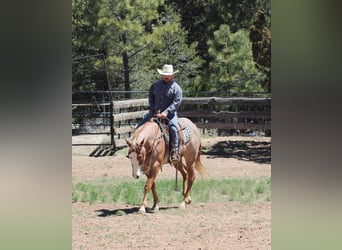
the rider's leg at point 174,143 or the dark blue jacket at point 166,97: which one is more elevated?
the dark blue jacket at point 166,97

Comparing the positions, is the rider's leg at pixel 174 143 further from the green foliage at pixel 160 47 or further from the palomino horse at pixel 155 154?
the green foliage at pixel 160 47

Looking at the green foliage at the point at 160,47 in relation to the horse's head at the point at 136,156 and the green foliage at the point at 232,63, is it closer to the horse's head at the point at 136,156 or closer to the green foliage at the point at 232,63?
the green foliage at the point at 232,63

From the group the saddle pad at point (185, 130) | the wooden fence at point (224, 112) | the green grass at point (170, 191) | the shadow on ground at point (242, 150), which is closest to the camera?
the saddle pad at point (185, 130)

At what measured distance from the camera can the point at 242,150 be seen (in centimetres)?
909

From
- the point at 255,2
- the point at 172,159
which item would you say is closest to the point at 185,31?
the point at 255,2

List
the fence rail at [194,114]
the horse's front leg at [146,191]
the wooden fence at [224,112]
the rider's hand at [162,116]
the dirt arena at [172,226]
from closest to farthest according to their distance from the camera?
the dirt arena at [172,226] → the rider's hand at [162,116] → the horse's front leg at [146,191] → the fence rail at [194,114] → the wooden fence at [224,112]

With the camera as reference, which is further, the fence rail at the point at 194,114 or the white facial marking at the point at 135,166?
the fence rail at the point at 194,114

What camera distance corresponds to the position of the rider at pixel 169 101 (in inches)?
209

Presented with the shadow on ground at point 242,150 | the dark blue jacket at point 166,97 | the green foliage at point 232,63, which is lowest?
the shadow on ground at point 242,150

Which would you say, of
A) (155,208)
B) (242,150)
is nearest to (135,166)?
(155,208)

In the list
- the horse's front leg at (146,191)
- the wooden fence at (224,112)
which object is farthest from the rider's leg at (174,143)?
the wooden fence at (224,112)

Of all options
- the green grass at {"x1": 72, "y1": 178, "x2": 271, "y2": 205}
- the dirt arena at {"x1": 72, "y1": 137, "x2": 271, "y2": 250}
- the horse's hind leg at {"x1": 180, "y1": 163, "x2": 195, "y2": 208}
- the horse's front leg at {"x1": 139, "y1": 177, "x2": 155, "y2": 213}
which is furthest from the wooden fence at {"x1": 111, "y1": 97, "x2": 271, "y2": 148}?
the horse's front leg at {"x1": 139, "y1": 177, "x2": 155, "y2": 213}

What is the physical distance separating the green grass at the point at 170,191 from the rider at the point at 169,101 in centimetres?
87

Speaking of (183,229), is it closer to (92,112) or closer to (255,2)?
(92,112)
